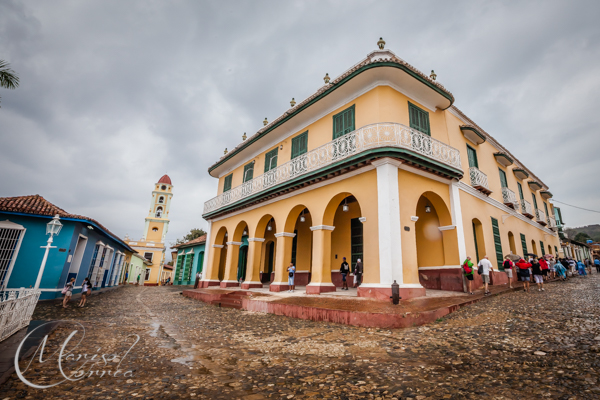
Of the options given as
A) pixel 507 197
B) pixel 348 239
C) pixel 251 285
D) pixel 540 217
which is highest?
pixel 540 217

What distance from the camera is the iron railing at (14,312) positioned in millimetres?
4535

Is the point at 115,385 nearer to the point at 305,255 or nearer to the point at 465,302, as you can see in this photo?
the point at 465,302

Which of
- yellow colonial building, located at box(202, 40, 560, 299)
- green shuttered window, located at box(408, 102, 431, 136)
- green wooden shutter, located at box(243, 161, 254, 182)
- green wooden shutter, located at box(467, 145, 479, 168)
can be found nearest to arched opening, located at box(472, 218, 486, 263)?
yellow colonial building, located at box(202, 40, 560, 299)

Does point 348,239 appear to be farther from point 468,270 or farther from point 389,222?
point 468,270

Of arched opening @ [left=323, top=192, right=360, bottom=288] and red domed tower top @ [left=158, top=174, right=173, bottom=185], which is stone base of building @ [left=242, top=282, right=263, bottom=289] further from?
red domed tower top @ [left=158, top=174, right=173, bottom=185]

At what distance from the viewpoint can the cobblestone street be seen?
9.68ft

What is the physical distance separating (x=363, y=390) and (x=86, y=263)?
1709cm

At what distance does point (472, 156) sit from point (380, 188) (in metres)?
7.29

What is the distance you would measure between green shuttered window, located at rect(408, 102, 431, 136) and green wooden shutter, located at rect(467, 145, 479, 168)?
3.40m

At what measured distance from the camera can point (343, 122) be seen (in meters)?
11.1

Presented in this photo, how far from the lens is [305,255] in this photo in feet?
47.9

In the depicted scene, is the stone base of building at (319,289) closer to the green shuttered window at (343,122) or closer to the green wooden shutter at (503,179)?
the green shuttered window at (343,122)

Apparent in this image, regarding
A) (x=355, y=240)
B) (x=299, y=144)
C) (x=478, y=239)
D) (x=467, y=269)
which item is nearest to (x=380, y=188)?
(x=467, y=269)

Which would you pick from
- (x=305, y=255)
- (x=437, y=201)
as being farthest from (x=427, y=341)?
(x=305, y=255)
